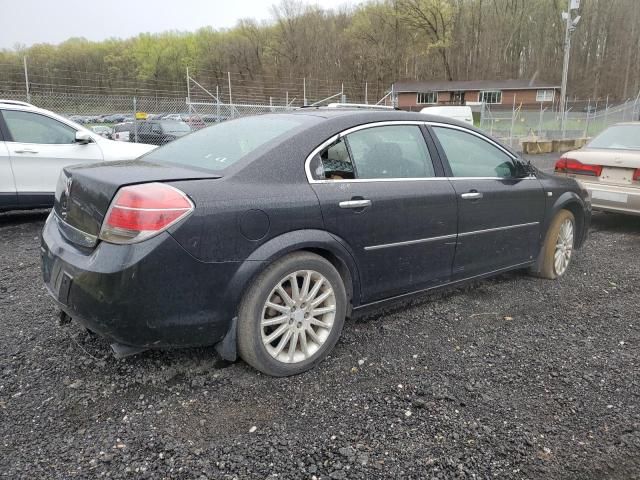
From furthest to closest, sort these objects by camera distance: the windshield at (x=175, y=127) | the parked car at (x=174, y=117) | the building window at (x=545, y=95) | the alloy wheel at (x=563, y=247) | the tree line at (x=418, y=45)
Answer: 1. the building window at (x=545, y=95)
2. the tree line at (x=418, y=45)
3. the parked car at (x=174, y=117)
4. the windshield at (x=175, y=127)
5. the alloy wheel at (x=563, y=247)

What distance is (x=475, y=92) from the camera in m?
60.4

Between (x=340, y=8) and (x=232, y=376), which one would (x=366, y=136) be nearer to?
(x=232, y=376)

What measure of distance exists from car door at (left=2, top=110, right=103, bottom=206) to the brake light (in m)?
4.76

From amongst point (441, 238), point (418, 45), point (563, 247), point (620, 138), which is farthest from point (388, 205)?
point (418, 45)

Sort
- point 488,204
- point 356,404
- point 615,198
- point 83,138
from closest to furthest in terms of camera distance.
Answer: point 356,404 < point 488,204 < point 615,198 < point 83,138

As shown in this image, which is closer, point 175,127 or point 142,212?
point 142,212

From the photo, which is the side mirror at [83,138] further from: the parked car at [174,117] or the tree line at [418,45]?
the tree line at [418,45]

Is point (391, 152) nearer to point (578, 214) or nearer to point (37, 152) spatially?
point (578, 214)

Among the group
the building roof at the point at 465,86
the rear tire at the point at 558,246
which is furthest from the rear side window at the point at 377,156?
the building roof at the point at 465,86

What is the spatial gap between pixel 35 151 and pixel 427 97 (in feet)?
196

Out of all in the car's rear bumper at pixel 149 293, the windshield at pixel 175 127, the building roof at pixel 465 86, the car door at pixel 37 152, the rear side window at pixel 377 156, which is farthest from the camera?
the building roof at pixel 465 86

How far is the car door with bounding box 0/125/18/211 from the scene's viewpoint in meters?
6.17

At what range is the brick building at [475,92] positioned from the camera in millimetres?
58594

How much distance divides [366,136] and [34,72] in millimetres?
18372
